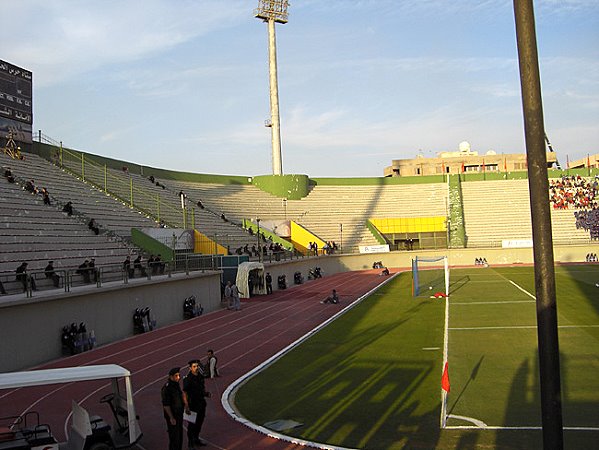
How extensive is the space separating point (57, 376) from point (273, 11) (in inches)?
2514

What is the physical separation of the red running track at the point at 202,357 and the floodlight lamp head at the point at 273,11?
42.3m

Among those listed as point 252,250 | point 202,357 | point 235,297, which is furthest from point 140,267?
point 252,250

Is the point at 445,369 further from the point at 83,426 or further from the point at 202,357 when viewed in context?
the point at 202,357

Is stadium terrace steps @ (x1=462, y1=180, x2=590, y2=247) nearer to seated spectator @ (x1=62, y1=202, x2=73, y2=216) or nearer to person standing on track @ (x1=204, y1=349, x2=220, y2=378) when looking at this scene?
seated spectator @ (x1=62, y1=202, x2=73, y2=216)

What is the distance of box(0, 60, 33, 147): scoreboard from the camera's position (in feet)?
116

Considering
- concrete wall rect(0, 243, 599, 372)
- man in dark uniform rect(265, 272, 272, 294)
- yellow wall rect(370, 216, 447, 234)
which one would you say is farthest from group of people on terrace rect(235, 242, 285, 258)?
yellow wall rect(370, 216, 447, 234)

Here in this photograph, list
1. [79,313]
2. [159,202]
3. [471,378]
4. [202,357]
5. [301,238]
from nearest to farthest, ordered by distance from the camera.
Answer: [471,378], [202,357], [79,313], [159,202], [301,238]

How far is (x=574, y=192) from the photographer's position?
70250 millimetres

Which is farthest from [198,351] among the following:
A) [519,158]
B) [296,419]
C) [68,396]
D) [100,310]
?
[519,158]

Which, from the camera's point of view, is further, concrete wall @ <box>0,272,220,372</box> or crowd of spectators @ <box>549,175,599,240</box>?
crowd of spectators @ <box>549,175,599,240</box>

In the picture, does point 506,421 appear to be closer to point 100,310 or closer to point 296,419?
point 296,419

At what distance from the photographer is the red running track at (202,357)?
1110cm

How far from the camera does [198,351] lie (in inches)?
764

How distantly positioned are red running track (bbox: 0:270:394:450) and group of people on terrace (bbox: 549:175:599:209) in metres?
43.3
